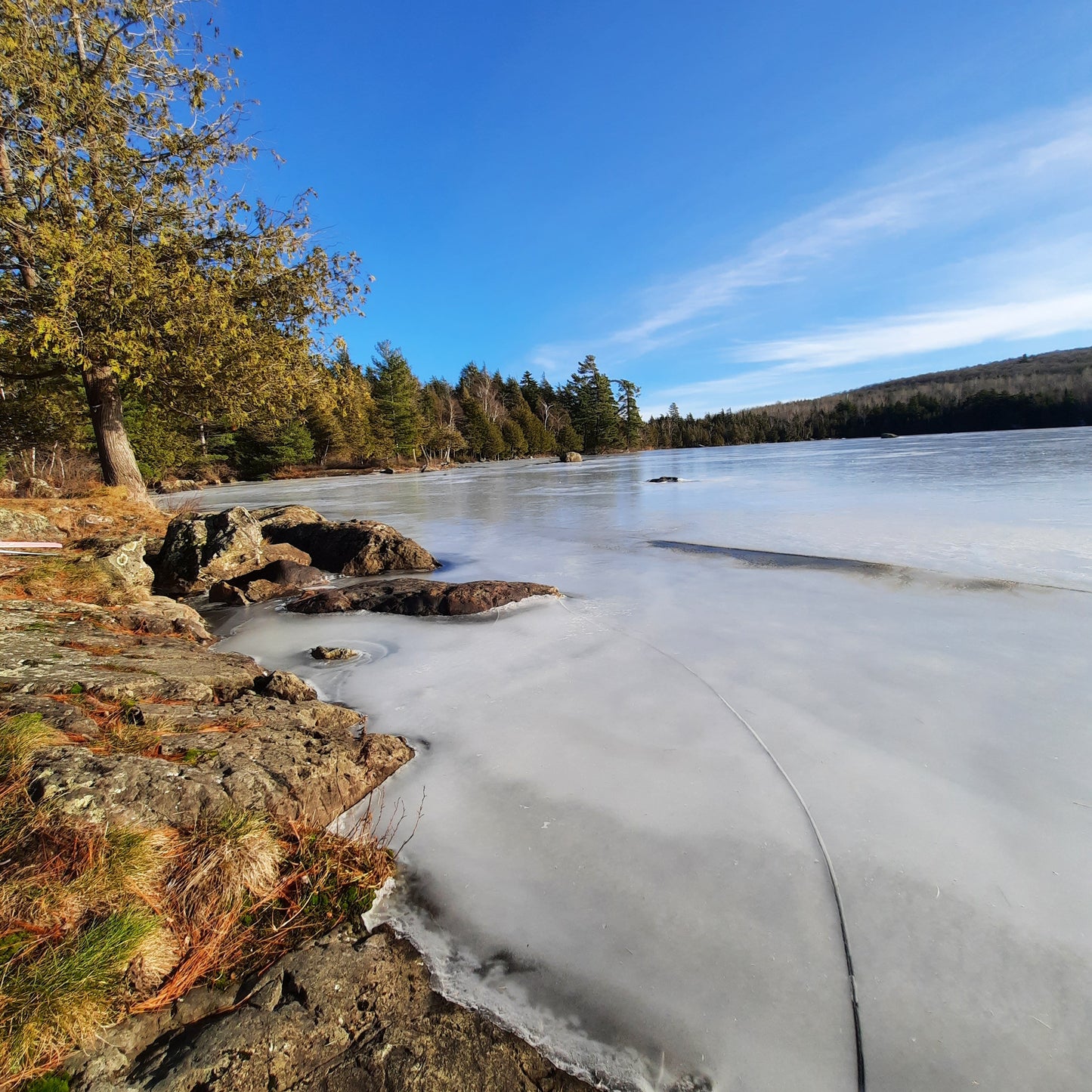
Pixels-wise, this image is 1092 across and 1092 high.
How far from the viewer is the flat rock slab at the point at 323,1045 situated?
1.30 m

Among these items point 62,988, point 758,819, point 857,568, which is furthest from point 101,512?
point 857,568

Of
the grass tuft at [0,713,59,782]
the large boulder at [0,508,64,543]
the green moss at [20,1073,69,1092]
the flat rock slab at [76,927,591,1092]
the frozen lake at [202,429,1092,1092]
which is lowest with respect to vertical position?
the frozen lake at [202,429,1092,1092]

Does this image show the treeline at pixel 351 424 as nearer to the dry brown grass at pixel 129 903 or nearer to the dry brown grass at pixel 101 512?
the dry brown grass at pixel 101 512

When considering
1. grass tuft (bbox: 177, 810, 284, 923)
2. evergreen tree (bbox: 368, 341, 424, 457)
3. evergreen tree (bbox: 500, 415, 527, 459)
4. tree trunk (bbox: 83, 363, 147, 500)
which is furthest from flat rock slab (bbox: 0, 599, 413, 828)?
evergreen tree (bbox: 500, 415, 527, 459)

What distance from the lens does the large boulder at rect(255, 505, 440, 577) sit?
7.89 metres

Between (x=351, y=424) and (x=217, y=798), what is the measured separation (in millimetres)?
48986

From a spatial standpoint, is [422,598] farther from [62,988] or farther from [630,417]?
[630,417]

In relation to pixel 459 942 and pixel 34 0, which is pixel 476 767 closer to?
pixel 459 942

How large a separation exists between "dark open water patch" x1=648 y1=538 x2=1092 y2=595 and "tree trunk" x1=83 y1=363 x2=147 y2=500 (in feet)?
33.4

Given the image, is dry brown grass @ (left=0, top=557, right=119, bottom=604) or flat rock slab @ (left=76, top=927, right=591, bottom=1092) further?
dry brown grass @ (left=0, top=557, right=119, bottom=604)

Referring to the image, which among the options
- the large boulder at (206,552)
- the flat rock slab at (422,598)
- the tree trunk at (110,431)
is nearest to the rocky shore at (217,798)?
the flat rock slab at (422,598)

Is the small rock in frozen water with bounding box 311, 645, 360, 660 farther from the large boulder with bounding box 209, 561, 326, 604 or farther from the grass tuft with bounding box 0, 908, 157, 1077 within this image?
the grass tuft with bounding box 0, 908, 157, 1077

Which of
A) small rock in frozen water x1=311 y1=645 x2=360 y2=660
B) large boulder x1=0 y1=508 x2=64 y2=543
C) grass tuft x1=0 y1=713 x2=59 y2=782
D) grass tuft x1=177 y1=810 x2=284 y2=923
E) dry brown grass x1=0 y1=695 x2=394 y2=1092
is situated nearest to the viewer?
dry brown grass x1=0 y1=695 x2=394 y2=1092

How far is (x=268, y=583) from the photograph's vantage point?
684 centimetres
